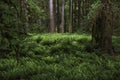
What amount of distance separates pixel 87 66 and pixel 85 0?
2624cm

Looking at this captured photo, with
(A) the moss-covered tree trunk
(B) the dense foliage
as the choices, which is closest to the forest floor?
(B) the dense foliage

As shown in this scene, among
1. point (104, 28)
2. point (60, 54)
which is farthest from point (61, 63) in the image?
point (104, 28)

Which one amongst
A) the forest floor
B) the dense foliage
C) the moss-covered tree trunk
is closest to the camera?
the dense foliage

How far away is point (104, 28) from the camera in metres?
10.5

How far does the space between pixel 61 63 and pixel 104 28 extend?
9.91 feet

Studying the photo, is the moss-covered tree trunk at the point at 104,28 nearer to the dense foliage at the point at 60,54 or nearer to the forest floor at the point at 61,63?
the dense foliage at the point at 60,54

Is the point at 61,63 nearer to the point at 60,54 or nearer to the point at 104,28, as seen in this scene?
the point at 60,54

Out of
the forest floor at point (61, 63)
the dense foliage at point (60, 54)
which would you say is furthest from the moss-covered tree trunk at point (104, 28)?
the forest floor at point (61, 63)

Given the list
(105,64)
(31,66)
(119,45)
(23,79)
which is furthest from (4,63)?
(119,45)

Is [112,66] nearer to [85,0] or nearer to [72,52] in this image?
[72,52]

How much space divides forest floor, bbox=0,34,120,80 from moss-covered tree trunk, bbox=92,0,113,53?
474 millimetres

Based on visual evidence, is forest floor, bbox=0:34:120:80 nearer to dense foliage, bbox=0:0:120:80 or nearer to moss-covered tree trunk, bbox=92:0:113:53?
dense foliage, bbox=0:0:120:80

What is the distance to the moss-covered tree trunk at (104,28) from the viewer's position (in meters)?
10.3

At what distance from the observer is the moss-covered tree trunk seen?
10.3 m
